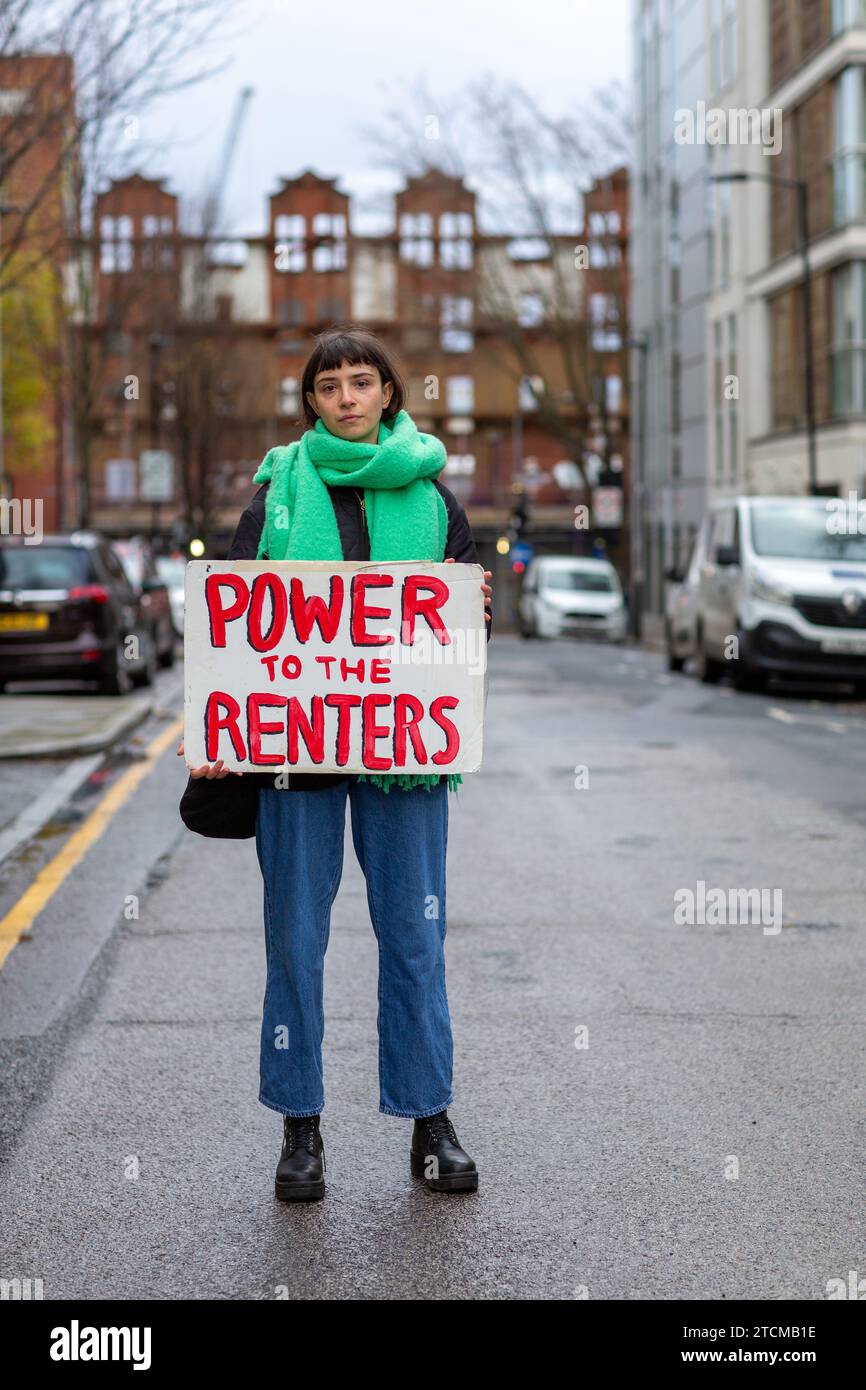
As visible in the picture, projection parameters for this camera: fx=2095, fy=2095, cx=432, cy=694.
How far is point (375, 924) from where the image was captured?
4.64m

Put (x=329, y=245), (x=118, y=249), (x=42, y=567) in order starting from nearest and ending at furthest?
(x=42, y=567) → (x=118, y=249) → (x=329, y=245)

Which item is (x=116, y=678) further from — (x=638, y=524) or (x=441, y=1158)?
(x=638, y=524)

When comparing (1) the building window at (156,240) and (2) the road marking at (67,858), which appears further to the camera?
(1) the building window at (156,240)

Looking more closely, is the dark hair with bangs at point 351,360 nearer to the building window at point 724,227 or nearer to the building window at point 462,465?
the building window at point 724,227

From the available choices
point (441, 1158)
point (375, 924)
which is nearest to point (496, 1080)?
point (441, 1158)

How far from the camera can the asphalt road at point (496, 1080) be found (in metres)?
4.13

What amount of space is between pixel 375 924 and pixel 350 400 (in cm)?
115

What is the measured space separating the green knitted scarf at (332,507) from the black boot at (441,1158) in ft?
2.54

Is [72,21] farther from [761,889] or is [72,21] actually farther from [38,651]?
[761,889]

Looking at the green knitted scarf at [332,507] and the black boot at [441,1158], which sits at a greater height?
the green knitted scarf at [332,507]

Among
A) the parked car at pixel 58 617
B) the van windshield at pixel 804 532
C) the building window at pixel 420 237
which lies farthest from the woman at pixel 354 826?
the building window at pixel 420 237

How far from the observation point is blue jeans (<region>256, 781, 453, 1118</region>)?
451 centimetres

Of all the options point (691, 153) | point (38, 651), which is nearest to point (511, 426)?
point (691, 153)

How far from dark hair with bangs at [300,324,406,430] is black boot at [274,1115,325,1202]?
5.04ft
